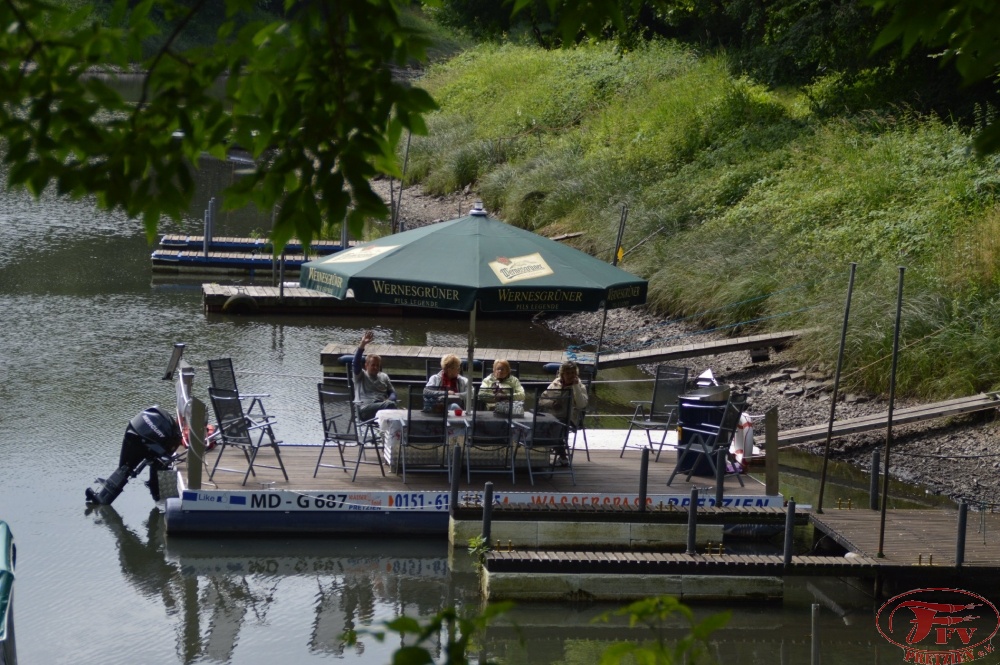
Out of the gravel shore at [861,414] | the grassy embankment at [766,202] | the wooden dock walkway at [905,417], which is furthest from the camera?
the grassy embankment at [766,202]

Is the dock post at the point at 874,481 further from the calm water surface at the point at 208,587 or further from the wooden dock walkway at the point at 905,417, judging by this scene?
the wooden dock walkway at the point at 905,417

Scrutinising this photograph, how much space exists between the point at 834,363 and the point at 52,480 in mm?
10737

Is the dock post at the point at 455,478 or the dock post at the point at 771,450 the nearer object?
the dock post at the point at 455,478

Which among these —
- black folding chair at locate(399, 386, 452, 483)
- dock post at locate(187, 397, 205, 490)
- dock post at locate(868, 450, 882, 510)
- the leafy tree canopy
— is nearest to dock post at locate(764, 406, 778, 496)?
dock post at locate(868, 450, 882, 510)

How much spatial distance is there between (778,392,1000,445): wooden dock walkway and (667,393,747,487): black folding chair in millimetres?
2847

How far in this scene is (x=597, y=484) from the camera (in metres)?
12.3

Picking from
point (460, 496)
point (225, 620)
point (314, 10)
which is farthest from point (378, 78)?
point (460, 496)

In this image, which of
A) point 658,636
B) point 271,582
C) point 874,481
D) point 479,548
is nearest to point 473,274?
point 479,548

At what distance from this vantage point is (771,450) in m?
11.9

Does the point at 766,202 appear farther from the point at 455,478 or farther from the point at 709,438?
the point at 455,478

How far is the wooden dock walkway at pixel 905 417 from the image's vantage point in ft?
49.8

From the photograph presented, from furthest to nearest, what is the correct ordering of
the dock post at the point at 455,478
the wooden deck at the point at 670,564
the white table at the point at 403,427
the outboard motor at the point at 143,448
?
1. the outboard motor at the point at 143,448
2. the white table at the point at 403,427
3. the dock post at the point at 455,478
4. the wooden deck at the point at 670,564

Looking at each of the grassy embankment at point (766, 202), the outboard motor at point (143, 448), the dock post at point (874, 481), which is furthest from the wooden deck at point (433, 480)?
the grassy embankment at point (766, 202)

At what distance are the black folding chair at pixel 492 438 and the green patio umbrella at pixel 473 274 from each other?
54 cm
